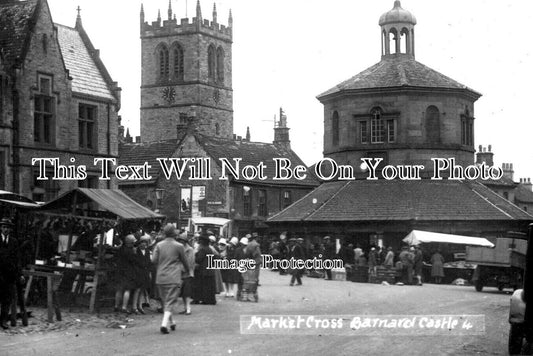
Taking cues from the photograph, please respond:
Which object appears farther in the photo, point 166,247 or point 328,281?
point 328,281

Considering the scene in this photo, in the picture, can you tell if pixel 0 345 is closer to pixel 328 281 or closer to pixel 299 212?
pixel 328 281

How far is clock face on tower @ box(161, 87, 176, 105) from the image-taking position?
109938 millimetres

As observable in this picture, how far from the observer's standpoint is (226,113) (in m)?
113

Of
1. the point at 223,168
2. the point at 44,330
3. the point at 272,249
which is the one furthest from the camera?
the point at 223,168

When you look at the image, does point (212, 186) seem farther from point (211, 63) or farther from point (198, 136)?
point (211, 63)

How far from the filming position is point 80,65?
43281 mm

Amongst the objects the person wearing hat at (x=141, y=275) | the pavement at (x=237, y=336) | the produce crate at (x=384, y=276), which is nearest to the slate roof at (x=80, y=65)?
the produce crate at (x=384, y=276)

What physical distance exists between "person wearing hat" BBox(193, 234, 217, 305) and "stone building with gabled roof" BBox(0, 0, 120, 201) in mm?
14044

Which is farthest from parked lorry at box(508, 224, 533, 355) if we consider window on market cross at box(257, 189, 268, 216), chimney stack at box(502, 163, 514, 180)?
chimney stack at box(502, 163, 514, 180)

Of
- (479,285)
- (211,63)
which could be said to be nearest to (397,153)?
(479,285)

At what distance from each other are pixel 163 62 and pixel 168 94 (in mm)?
4570

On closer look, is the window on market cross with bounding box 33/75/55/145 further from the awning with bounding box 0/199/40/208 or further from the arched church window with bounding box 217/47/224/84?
the arched church window with bounding box 217/47/224/84

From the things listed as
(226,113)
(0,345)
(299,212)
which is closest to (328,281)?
(299,212)

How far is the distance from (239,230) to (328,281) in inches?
1010
